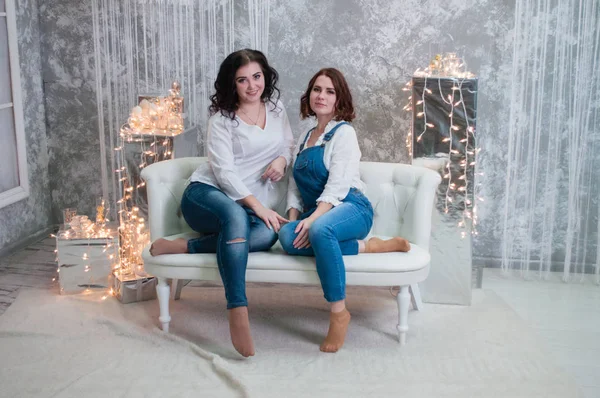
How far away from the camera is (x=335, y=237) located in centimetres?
260

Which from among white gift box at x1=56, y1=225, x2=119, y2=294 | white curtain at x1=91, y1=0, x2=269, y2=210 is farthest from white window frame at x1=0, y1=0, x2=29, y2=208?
white gift box at x1=56, y1=225, x2=119, y2=294

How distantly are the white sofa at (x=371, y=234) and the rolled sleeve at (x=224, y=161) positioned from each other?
0.28 meters

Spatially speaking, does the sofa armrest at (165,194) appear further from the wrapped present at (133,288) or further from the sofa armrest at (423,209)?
the sofa armrest at (423,209)

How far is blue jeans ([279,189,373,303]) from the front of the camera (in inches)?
101

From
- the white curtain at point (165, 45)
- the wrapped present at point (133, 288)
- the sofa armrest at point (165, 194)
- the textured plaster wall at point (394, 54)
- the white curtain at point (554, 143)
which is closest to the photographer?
the sofa armrest at point (165, 194)

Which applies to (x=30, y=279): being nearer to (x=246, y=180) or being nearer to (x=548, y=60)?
(x=246, y=180)

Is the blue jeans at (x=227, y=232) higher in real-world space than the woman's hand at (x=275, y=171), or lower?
lower

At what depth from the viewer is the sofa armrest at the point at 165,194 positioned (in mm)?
2939

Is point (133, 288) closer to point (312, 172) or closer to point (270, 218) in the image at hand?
point (270, 218)

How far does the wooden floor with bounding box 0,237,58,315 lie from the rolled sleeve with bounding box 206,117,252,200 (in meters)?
1.15

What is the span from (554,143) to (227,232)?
74.6 inches

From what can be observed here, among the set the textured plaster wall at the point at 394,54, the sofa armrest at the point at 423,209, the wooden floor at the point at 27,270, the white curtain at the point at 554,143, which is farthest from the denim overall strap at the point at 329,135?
the wooden floor at the point at 27,270

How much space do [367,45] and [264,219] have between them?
4.57 ft

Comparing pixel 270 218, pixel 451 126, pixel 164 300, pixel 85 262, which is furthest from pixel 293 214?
pixel 85 262
